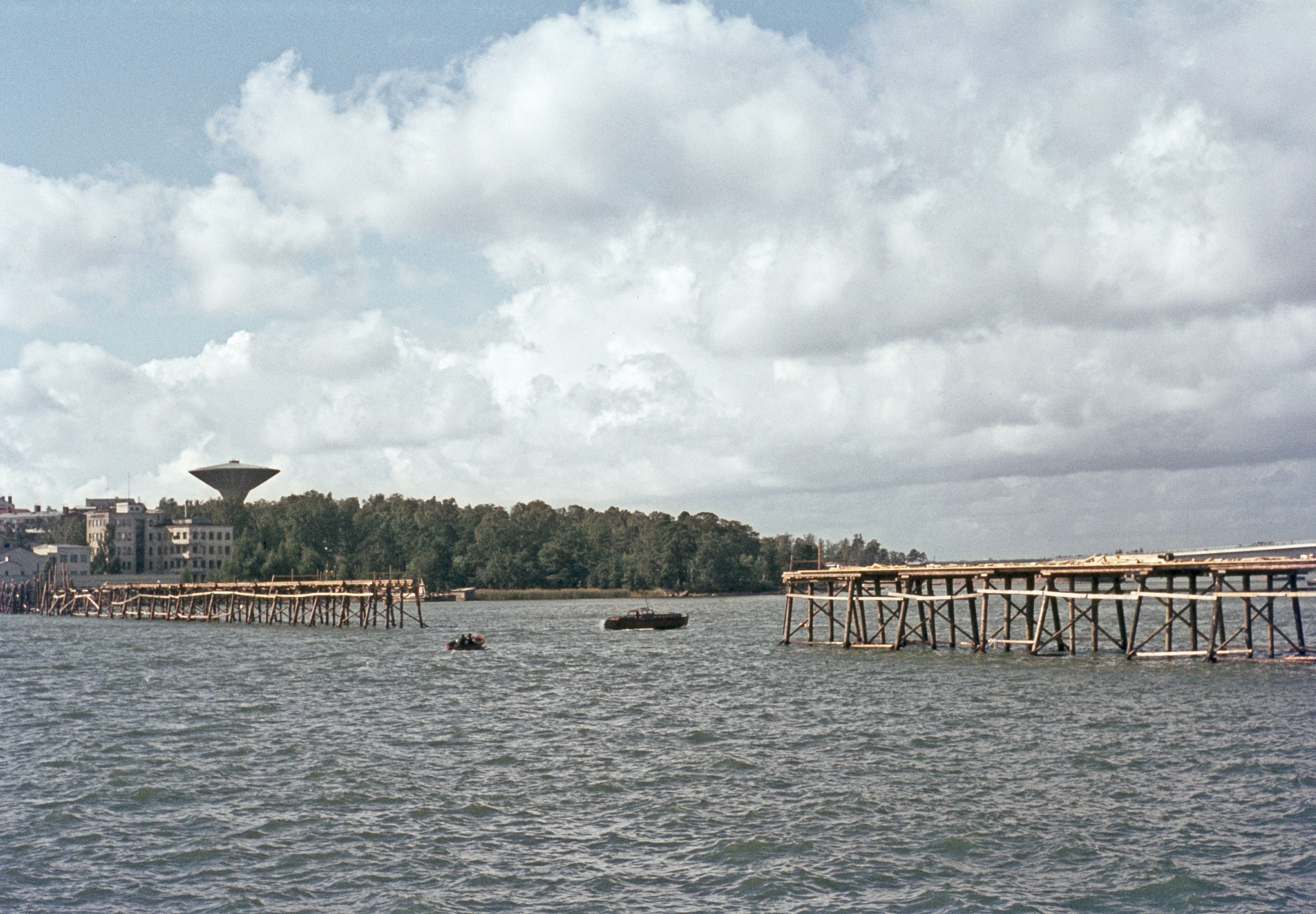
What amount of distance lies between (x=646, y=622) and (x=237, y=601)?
5474cm

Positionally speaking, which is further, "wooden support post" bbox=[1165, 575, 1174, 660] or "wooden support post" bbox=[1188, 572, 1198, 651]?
"wooden support post" bbox=[1188, 572, 1198, 651]

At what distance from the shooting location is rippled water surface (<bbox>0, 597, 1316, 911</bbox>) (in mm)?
20266

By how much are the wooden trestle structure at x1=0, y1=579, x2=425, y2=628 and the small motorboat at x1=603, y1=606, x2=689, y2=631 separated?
17.5 m

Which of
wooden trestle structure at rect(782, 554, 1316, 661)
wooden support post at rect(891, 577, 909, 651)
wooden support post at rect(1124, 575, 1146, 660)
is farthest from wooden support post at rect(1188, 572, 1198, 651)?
wooden support post at rect(891, 577, 909, 651)

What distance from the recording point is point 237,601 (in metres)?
137

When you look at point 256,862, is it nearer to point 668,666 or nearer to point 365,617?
point 668,666

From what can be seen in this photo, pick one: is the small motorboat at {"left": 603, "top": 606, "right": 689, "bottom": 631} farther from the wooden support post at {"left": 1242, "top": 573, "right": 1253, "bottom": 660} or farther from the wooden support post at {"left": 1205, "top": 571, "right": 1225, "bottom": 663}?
the wooden support post at {"left": 1205, "top": 571, "right": 1225, "bottom": 663}

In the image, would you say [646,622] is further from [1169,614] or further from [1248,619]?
[1248,619]

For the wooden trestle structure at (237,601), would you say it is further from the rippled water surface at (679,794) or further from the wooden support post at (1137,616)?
the wooden support post at (1137,616)

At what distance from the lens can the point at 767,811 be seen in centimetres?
2570

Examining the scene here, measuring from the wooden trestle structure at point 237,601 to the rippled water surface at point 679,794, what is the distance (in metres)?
52.6

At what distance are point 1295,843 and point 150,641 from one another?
288 feet

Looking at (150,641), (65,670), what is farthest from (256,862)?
(150,641)

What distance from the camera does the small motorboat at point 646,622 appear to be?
110625mm
